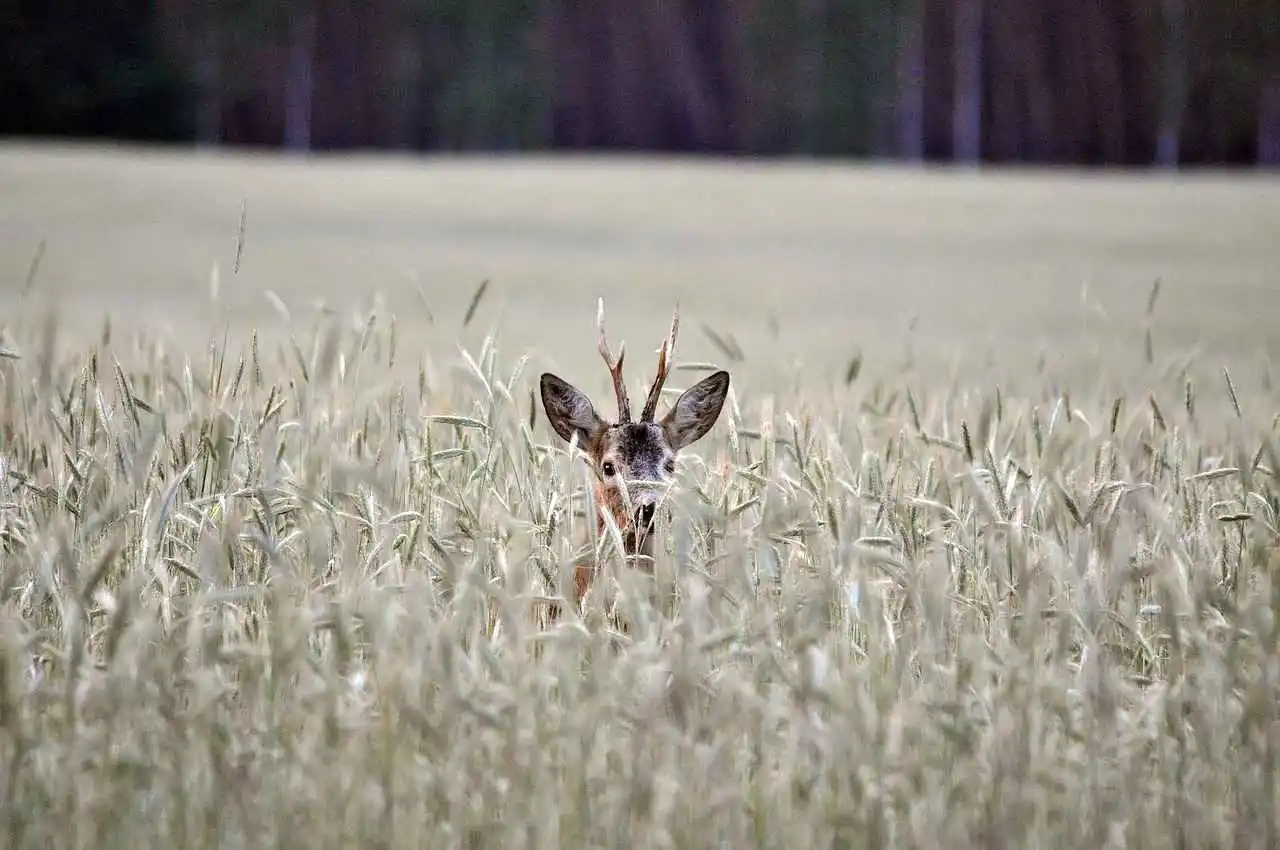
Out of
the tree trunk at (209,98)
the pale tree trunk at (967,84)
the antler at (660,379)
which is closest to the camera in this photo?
the antler at (660,379)

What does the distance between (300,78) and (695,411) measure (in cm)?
2487

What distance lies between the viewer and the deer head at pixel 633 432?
3.92 m

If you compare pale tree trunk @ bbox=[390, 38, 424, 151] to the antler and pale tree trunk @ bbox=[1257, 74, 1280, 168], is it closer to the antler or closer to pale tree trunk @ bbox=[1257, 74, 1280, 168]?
pale tree trunk @ bbox=[1257, 74, 1280, 168]

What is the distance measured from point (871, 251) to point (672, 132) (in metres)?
12.1

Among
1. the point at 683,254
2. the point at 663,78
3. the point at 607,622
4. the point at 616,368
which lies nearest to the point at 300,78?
the point at 663,78

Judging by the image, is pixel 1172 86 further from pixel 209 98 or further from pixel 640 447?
pixel 640 447

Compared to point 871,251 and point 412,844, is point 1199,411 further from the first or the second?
point 871,251

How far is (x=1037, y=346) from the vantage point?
959cm

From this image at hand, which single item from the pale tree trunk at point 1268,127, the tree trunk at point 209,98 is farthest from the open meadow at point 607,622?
the tree trunk at point 209,98

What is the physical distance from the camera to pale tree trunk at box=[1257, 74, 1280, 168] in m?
23.8

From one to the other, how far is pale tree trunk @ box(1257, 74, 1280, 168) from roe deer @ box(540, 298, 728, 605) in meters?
21.5

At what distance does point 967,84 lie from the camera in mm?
27062

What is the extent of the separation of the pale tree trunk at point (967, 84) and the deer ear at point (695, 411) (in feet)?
77.4

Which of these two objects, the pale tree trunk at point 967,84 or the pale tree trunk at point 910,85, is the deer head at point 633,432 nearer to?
the pale tree trunk at point 967,84
